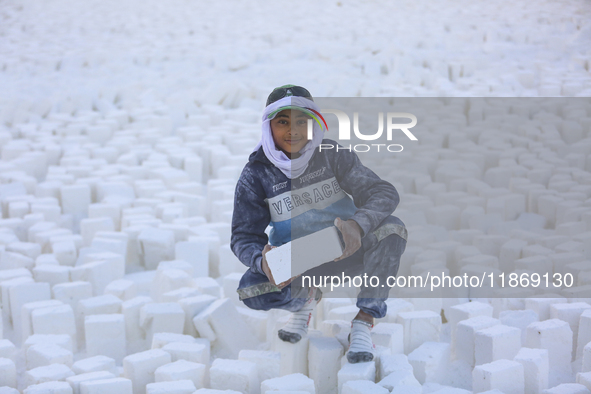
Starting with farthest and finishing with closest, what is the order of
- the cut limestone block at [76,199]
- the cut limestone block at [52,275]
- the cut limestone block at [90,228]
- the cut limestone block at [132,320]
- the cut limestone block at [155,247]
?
1. the cut limestone block at [76,199]
2. the cut limestone block at [90,228]
3. the cut limestone block at [155,247]
4. the cut limestone block at [52,275]
5. the cut limestone block at [132,320]

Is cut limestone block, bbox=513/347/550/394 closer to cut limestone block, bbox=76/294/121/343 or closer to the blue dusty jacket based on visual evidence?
the blue dusty jacket

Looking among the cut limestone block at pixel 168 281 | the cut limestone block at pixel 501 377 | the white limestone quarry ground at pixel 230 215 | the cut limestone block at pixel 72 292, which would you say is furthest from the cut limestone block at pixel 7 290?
the cut limestone block at pixel 501 377

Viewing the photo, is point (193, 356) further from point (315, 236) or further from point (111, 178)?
point (111, 178)

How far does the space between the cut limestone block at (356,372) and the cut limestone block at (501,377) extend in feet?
0.98

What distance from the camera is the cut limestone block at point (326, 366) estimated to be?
191 centimetres

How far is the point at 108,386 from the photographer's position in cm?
183

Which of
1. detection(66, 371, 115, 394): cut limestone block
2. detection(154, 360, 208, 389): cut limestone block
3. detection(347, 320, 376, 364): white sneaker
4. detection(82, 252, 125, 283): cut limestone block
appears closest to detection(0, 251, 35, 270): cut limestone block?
detection(82, 252, 125, 283): cut limestone block

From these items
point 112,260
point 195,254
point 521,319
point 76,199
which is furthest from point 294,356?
point 76,199

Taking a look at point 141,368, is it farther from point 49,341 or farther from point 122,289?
point 122,289

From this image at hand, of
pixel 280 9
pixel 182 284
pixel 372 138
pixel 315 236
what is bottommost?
pixel 182 284

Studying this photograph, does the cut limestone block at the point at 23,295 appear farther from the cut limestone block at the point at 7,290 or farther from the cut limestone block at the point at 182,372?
the cut limestone block at the point at 182,372

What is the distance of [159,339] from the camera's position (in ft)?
7.07

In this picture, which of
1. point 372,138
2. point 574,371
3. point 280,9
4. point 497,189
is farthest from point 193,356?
point 280,9

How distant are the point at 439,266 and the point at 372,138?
1.55 meters
